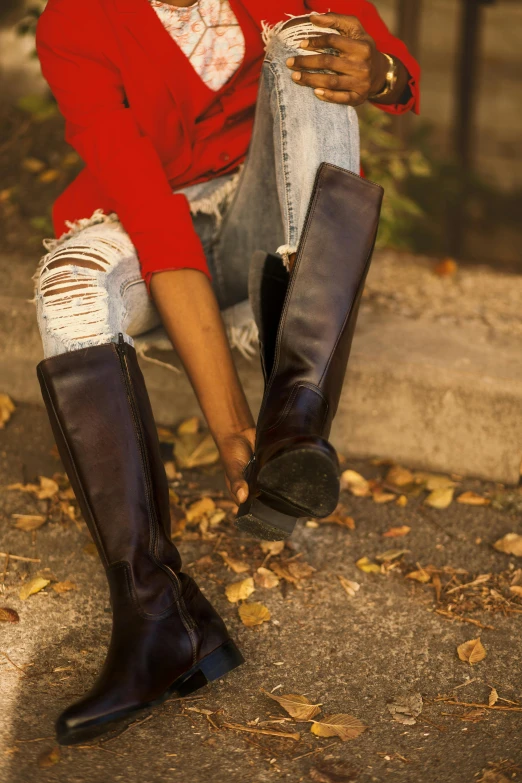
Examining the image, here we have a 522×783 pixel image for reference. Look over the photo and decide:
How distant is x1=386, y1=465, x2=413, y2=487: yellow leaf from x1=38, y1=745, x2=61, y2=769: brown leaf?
1.32 meters

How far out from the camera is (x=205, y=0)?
6.91 feet

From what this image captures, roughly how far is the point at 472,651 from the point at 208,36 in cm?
163

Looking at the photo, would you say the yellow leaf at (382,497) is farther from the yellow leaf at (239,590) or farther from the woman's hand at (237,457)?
the woman's hand at (237,457)

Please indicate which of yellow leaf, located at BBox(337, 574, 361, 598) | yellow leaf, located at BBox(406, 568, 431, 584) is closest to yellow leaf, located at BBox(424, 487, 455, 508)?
yellow leaf, located at BBox(406, 568, 431, 584)

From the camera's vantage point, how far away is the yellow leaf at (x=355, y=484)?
2523mm

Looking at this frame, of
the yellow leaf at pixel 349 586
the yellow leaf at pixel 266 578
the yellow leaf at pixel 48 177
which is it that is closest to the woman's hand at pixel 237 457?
the yellow leaf at pixel 266 578

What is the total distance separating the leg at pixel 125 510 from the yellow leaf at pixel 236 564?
1.27ft

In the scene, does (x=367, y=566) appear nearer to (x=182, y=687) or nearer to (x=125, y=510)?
(x=182, y=687)

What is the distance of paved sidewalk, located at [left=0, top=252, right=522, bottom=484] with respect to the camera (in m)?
2.54

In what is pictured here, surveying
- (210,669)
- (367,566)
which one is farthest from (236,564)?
(210,669)

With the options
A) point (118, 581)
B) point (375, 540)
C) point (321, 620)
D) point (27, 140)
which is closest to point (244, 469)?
point (118, 581)

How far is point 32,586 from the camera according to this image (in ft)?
6.73

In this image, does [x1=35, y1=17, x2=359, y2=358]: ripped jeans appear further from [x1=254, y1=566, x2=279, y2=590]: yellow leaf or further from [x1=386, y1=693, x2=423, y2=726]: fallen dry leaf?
[x1=386, y1=693, x2=423, y2=726]: fallen dry leaf

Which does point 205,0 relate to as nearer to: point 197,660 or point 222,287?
point 222,287
